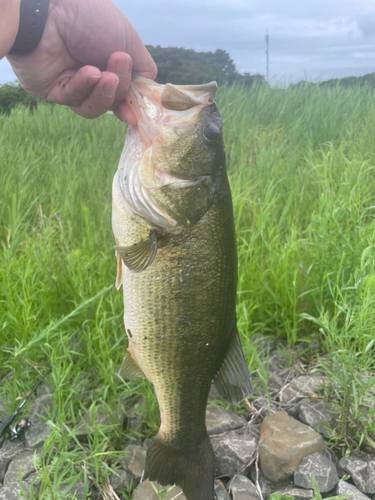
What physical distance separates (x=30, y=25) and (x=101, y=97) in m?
0.44

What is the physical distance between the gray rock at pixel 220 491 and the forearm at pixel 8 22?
6.67 feet

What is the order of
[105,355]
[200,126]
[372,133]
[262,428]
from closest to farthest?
[200,126]
[262,428]
[105,355]
[372,133]

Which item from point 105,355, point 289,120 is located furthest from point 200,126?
point 289,120

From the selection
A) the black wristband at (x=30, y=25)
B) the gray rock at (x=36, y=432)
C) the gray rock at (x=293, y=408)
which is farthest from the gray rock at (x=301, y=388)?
the black wristband at (x=30, y=25)

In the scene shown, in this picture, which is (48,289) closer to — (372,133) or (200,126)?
(200,126)

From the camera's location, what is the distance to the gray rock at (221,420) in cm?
214

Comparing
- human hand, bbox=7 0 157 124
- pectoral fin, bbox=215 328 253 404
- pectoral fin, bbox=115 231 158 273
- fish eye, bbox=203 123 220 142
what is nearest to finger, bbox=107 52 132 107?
human hand, bbox=7 0 157 124

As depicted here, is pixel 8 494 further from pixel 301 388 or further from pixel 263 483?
pixel 301 388

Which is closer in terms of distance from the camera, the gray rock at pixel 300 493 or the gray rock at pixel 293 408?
the gray rock at pixel 300 493

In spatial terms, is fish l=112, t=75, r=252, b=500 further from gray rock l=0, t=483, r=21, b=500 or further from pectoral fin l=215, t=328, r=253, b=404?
gray rock l=0, t=483, r=21, b=500

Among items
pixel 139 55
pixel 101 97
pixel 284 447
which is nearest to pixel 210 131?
pixel 101 97

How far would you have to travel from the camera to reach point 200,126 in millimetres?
1533

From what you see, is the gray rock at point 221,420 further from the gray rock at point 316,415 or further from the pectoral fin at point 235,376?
the pectoral fin at point 235,376

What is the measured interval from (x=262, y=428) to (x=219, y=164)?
52.0 inches
